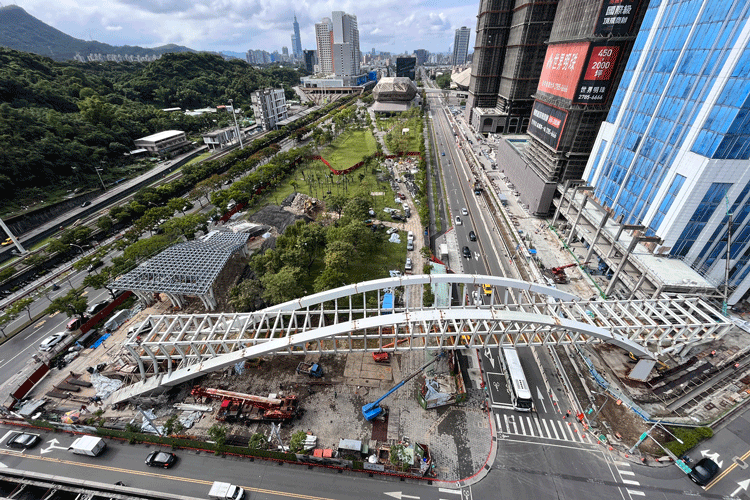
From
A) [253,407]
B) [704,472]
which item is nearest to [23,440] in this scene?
[253,407]

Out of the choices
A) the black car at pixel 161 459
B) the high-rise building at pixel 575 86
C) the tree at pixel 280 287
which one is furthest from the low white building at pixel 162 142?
the high-rise building at pixel 575 86

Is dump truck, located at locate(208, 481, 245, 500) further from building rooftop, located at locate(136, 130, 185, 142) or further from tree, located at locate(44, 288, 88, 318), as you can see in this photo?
building rooftop, located at locate(136, 130, 185, 142)

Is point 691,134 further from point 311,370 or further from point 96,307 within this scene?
point 96,307

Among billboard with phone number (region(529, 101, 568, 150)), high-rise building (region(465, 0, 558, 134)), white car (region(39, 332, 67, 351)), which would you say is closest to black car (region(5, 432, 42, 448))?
white car (region(39, 332, 67, 351))

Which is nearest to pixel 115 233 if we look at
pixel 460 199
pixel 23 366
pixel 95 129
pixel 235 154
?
pixel 23 366

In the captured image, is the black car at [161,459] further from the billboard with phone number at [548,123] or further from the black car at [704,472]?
the billboard with phone number at [548,123]

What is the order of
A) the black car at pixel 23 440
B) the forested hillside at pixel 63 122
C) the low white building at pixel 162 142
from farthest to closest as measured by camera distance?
1. the low white building at pixel 162 142
2. the forested hillside at pixel 63 122
3. the black car at pixel 23 440
